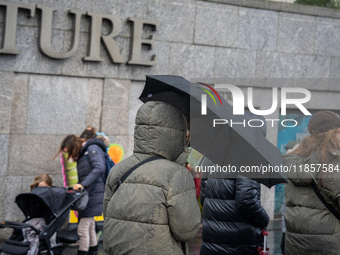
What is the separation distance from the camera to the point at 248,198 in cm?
403

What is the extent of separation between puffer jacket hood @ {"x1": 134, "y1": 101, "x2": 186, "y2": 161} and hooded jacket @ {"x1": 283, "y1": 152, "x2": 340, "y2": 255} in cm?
149

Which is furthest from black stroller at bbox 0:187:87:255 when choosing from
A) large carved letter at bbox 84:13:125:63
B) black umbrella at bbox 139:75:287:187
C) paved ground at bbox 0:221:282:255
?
black umbrella at bbox 139:75:287:187

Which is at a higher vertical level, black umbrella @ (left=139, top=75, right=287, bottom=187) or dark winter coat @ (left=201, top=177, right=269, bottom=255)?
black umbrella @ (left=139, top=75, right=287, bottom=187)

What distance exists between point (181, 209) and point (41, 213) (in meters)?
3.75

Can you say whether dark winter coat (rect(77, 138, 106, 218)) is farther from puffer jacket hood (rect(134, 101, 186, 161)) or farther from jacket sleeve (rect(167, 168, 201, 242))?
jacket sleeve (rect(167, 168, 201, 242))

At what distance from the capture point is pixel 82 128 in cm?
796

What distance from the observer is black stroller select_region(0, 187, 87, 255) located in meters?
5.45

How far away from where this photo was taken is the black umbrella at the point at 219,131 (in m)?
2.66

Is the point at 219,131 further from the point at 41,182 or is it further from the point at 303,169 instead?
the point at 41,182

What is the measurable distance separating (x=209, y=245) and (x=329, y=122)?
5.34 ft

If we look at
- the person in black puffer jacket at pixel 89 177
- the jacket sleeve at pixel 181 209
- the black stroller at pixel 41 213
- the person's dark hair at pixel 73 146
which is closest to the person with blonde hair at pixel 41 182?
the black stroller at pixel 41 213

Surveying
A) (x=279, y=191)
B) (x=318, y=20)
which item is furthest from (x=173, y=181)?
(x=318, y=20)

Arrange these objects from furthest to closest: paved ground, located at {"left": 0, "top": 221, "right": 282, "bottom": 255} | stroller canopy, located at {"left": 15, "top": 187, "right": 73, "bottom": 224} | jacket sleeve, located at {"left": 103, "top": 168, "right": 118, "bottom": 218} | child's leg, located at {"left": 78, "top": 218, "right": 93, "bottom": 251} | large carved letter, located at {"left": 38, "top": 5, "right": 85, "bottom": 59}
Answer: large carved letter, located at {"left": 38, "top": 5, "right": 85, "bottom": 59}
paved ground, located at {"left": 0, "top": 221, "right": 282, "bottom": 255}
child's leg, located at {"left": 78, "top": 218, "right": 93, "bottom": 251}
stroller canopy, located at {"left": 15, "top": 187, "right": 73, "bottom": 224}
jacket sleeve, located at {"left": 103, "top": 168, "right": 118, "bottom": 218}

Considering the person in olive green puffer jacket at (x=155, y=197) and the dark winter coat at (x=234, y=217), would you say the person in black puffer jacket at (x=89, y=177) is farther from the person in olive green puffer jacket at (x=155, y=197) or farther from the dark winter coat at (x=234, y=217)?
the person in olive green puffer jacket at (x=155, y=197)
